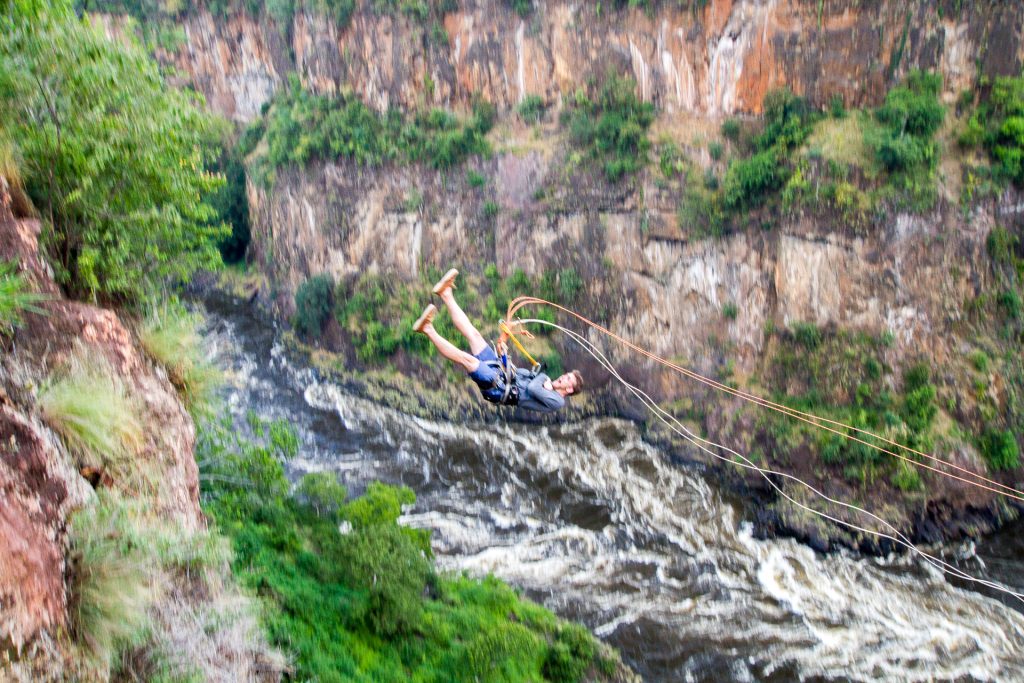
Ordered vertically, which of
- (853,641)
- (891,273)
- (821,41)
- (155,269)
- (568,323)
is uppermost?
(821,41)

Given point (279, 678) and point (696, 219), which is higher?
point (696, 219)

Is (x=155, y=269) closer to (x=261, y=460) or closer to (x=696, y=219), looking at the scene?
(x=261, y=460)

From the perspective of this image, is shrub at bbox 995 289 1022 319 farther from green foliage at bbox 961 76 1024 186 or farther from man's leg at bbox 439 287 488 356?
man's leg at bbox 439 287 488 356

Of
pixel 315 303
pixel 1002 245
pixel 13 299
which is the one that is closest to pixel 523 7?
pixel 315 303

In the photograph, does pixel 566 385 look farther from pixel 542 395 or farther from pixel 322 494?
pixel 322 494

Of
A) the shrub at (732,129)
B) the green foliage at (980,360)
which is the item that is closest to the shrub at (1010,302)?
the green foliage at (980,360)

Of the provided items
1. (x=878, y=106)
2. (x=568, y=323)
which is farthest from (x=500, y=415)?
(x=878, y=106)

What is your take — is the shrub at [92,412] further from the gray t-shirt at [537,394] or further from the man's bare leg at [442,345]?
the gray t-shirt at [537,394]
